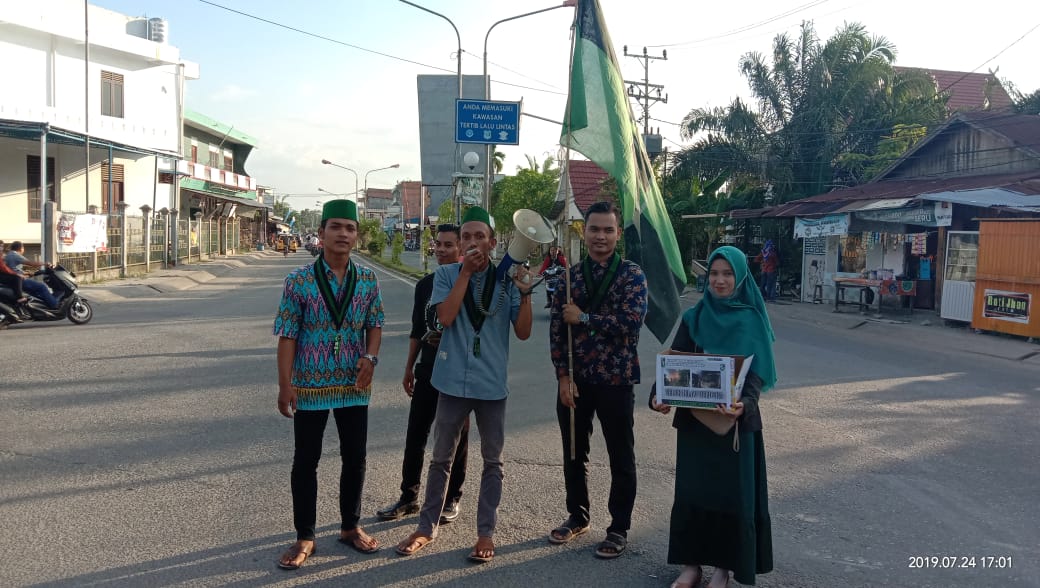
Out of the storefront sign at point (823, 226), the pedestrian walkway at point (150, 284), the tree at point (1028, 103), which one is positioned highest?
the tree at point (1028, 103)

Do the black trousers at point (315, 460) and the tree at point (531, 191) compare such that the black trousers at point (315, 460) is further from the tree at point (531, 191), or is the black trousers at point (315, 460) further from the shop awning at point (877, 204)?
the tree at point (531, 191)

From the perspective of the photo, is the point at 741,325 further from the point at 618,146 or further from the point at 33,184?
the point at 33,184

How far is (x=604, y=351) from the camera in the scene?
394cm

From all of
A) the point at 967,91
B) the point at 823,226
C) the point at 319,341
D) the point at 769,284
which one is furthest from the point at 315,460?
the point at 967,91

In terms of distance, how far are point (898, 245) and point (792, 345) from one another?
8427 millimetres

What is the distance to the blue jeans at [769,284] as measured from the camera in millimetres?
21633

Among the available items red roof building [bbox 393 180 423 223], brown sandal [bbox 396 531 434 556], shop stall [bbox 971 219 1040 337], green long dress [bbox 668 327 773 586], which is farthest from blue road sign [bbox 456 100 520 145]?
red roof building [bbox 393 180 423 223]

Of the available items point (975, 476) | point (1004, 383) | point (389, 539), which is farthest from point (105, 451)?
point (1004, 383)

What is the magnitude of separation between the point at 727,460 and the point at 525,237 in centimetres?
138

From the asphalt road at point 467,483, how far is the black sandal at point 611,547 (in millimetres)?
49

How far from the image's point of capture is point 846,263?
2084 centimetres

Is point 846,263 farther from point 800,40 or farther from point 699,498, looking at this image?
point 699,498

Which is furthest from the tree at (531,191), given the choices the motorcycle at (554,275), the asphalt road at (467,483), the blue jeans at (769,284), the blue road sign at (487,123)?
the asphalt road at (467,483)

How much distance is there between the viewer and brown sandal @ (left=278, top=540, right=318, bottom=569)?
371cm
